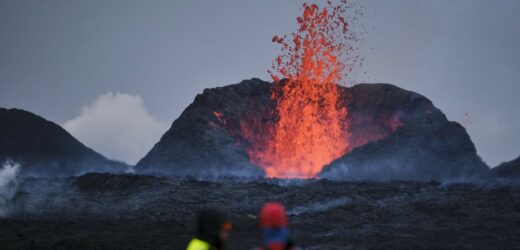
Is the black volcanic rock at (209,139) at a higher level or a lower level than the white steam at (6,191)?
higher

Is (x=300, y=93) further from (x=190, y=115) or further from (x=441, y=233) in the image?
(x=441, y=233)

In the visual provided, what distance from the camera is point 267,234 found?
4977 millimetres

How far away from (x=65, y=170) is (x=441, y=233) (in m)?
35.3

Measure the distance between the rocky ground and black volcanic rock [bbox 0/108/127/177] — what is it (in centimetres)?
1596

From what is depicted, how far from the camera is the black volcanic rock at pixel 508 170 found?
131ft

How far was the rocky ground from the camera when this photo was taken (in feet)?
64.1

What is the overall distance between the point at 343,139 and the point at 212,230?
44209 mm

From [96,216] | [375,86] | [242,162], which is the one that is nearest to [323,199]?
[96,216]

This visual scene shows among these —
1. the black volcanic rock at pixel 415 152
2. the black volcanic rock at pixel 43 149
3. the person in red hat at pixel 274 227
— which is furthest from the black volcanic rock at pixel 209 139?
the person in red hat at pixel 274 227

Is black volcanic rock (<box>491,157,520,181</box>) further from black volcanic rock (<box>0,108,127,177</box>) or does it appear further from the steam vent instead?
black volcanic rock (<box>0,108,127,177</box>)

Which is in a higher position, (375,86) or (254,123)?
(375,86)

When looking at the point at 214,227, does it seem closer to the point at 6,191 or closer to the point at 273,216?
the point at 273,216

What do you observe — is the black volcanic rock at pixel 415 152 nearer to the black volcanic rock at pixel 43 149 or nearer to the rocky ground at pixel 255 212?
the rocky ground at pixel 255 212

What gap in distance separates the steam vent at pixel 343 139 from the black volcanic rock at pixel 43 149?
563cm
